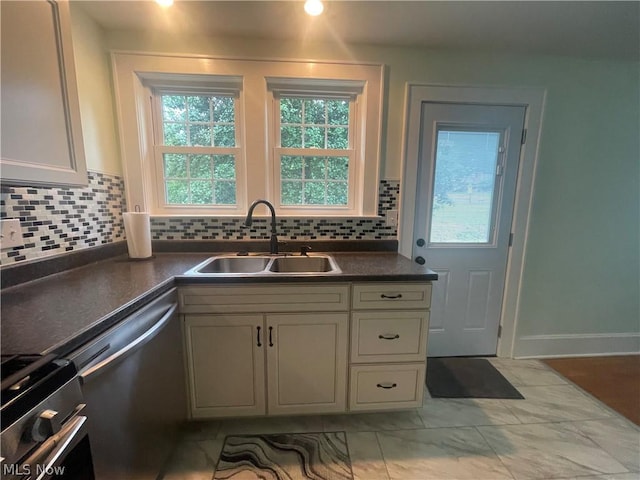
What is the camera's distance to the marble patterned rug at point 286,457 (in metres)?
1.25

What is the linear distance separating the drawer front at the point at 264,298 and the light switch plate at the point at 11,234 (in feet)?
2.19

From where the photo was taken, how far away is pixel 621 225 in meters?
2.08

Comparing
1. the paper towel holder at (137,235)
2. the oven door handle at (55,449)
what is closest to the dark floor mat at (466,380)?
the oven door handle at (55,449)

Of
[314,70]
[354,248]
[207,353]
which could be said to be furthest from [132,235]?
[314,70]

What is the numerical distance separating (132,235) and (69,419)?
118 centimetres

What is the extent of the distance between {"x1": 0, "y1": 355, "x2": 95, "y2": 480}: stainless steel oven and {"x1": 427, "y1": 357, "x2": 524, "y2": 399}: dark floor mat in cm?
186

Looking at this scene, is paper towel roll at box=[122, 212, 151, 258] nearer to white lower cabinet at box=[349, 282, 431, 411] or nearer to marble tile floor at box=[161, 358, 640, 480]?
marble tile floor at box=[161, 358, 640, 480]

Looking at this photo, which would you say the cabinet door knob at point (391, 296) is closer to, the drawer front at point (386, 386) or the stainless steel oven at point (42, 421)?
the drawer front at point (386, 386)

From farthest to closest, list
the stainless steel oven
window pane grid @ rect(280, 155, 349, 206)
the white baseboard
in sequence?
the white baseboard < window pane grid @ rect(280, 155, 349, 206) < the stainless steel oven

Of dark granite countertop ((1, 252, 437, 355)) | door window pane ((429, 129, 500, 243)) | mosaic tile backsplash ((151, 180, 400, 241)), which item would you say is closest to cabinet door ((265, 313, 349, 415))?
dark granite countertop ((1, 252, 437, 355))

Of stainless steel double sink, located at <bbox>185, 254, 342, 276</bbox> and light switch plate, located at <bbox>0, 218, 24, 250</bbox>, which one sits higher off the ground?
light switch plate, located at <bbox>0, 218, 24, 250</bbox>

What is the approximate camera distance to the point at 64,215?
135 cm

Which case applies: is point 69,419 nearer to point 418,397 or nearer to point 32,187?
point 32,187

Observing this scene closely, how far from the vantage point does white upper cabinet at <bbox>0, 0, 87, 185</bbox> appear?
0.80 metres
